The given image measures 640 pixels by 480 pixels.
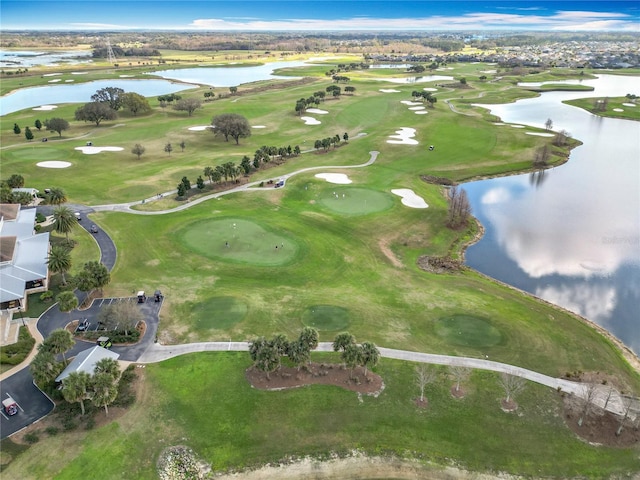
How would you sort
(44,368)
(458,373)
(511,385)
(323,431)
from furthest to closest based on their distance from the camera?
(458,373), (511,385), (44,368), (323,431)

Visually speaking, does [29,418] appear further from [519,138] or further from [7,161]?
[519,138]

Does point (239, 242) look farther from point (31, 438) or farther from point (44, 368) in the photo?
point (31, 438)

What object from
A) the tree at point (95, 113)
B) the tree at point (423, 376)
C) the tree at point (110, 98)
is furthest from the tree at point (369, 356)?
A: the tree at point (110, 98)

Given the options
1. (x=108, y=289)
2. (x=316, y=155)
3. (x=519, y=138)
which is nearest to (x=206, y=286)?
(x=108, y=289)

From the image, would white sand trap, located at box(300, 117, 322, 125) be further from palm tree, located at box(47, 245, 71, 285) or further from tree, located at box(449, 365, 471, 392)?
tree, located at box(449, 365, 471, 392)

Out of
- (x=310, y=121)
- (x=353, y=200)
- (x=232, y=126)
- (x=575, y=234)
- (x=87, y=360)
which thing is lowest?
(x=575, y=234)

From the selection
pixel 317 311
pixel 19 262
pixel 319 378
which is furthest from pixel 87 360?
pixel 19 262

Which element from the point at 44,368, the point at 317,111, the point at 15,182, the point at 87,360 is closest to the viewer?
the point at 44,368

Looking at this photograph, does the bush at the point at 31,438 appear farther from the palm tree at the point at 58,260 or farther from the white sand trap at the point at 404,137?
the white sand trap at the point at 404,137
